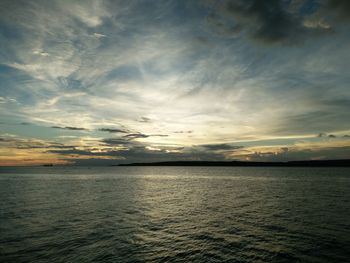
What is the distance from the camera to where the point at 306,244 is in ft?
77.2

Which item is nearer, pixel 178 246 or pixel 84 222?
pixel 178 246

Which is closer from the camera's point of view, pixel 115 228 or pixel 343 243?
pixel 343 243

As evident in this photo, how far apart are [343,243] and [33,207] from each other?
45.4 metres

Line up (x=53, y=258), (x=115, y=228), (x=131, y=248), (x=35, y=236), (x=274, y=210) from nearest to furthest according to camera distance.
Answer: (x=53, y=258) < (x=131, y=248) < (x=35, y=236) < (x=115, y=228) < (x=274, y=210)

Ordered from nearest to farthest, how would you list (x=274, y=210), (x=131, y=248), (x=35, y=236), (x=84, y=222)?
(x=131, y=248)
(x=35, y=236)
(x=84, y=222)
(x=274, y=210)

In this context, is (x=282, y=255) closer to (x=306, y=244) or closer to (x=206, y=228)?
(x=306, y=244)

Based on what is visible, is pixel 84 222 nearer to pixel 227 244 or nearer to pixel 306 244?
pixel 227 244

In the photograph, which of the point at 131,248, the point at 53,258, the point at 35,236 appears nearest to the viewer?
the point at 53,258

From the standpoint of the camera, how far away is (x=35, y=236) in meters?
25.8

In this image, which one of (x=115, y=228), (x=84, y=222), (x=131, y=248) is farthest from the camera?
(x=84, y=222)

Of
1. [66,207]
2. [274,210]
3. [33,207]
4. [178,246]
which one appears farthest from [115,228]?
[274,210]

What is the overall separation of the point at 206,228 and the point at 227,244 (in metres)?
6.29

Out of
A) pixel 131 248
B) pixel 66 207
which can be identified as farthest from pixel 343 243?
pixel 66 207

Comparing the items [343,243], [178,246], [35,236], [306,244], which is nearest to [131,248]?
[178,246]
